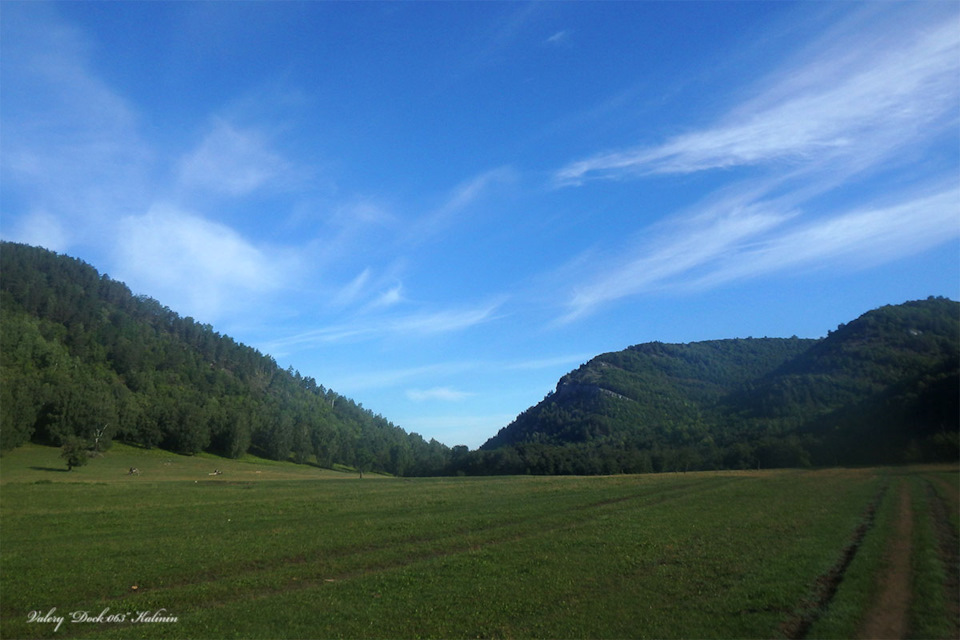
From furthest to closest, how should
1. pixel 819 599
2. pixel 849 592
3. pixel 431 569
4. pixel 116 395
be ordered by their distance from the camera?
pixel 116 395 → pixel 431 569 → pixel 849 592 → pixel 819 599

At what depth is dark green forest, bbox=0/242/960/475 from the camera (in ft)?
340

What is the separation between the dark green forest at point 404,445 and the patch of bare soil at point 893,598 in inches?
3284

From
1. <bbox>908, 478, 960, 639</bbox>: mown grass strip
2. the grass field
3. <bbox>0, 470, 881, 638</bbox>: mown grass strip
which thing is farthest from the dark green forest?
<bbox>908, 478, 960, 639</bbox>: mown grass strip

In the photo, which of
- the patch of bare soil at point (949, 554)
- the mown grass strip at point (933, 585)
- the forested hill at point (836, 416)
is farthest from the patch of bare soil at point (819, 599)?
the forested hill at point (836, 416)

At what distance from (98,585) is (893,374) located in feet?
504

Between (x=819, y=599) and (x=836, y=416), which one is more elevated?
(x=836, y=416)

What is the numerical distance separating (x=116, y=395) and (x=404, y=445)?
82107 mm

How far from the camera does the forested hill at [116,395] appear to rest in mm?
115000

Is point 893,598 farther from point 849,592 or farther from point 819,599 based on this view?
point 819,599

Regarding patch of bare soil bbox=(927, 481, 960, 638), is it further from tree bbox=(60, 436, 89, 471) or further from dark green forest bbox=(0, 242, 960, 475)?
tree bbox=(60, 436, 89, 471)

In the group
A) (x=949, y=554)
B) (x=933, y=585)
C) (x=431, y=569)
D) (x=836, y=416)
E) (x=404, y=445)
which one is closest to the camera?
(x=933, y=585)

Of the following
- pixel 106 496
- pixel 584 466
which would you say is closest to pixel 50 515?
pixel 106 496

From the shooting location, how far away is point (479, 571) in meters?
19.3

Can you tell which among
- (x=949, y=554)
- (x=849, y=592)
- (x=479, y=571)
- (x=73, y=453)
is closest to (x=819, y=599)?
(x=849, y=592)
